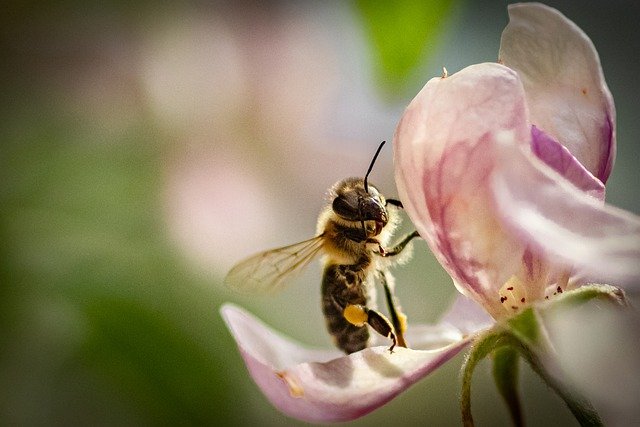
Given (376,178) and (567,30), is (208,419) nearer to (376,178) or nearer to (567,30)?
(376,178)

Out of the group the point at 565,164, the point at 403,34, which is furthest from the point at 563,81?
the point at 403,34

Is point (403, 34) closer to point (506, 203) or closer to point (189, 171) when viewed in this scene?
point (189, 171)

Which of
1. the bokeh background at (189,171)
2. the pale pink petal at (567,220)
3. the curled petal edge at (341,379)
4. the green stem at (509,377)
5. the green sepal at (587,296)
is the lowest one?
the bokeh background at (189,171)

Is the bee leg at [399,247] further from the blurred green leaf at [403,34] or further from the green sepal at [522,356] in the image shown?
the blurred green leaf at [403,34]

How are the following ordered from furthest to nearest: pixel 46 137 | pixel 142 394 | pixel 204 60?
1. pixel 204 60
2. pixel 46 137
3. pixel 142 394

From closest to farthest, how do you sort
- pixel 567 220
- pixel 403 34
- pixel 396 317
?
pixel 567 220
pixel 396 317
pixel 403 34

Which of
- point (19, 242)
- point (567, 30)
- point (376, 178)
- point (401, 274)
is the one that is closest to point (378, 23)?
point (376, 178)

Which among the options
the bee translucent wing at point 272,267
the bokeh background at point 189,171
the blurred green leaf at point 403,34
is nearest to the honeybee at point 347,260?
the bee translucent wing at point 272,267

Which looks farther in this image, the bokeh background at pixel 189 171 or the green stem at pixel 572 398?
the bokeh background at pixel 189 171
